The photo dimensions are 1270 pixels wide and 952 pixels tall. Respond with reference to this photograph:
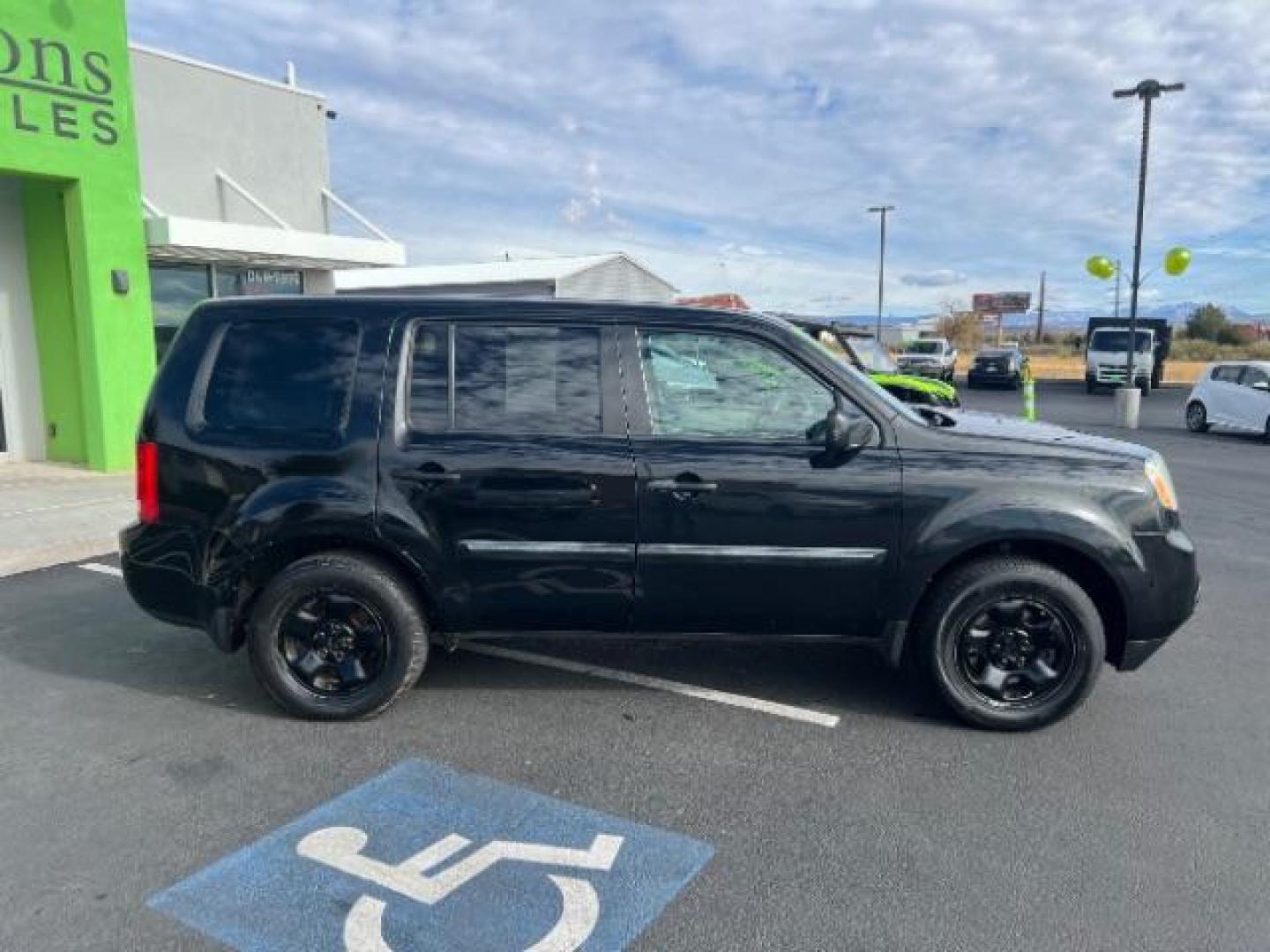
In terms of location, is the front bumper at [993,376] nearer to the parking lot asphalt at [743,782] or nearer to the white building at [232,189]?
the white building at [232,189]

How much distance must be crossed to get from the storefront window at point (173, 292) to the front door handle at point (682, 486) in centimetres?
944

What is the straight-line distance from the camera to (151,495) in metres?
3.91

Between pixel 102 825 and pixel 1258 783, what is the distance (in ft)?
14.2

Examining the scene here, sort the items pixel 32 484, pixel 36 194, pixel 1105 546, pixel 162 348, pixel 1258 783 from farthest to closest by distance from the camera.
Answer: pixel 162 348 → pixel 36 194 → pixel 32 484 → pixel 1105 546 → pixel 1258 783

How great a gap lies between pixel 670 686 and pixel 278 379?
7.66 feet

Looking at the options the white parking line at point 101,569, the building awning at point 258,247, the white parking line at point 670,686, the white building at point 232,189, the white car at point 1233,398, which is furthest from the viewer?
the white car at point 1233,398

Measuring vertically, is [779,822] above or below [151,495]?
below

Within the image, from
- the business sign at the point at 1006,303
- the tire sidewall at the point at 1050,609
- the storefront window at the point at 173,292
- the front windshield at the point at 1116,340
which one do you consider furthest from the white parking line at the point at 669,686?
the business sign at the point at 1006,303

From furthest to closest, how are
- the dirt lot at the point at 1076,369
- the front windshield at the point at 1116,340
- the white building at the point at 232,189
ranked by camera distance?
the dirt lot at the point at 1076,369 < the front windshield at the point at 1116,340 < the white building at the point at 232,189

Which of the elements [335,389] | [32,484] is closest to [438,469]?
[335,389]

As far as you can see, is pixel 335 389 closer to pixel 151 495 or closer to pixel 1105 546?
pixel 151 495

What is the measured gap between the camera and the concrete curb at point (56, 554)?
253 inches

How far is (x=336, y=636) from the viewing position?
3951mm

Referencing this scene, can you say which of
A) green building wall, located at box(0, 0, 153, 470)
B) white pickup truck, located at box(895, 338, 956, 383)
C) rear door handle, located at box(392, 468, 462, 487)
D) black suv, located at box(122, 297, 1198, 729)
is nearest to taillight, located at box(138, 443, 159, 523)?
black suv, located at box(122, 297, 1198, 729)
